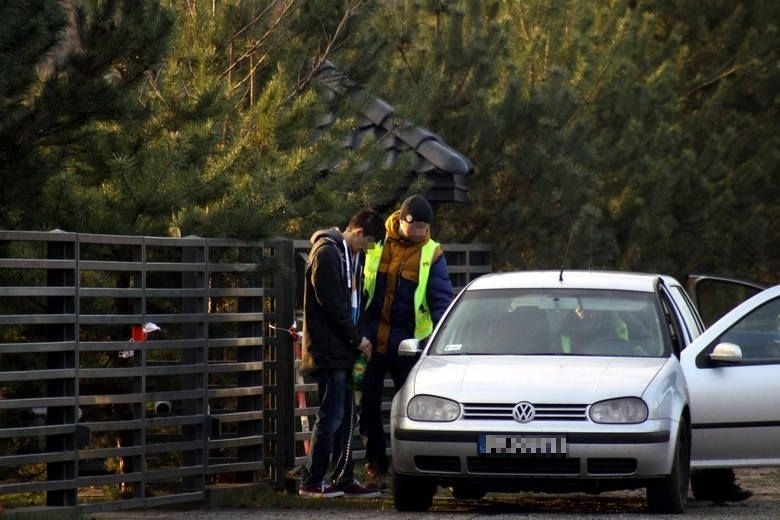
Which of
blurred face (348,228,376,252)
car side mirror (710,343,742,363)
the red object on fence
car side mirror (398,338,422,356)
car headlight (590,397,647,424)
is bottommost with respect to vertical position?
car headlight (590,397,647,424)

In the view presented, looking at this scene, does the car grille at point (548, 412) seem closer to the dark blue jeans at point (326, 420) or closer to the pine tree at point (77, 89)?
the dark blue jeans at point (326, 420)

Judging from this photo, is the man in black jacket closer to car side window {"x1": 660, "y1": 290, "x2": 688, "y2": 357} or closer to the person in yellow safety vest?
the person in yellow safety vest

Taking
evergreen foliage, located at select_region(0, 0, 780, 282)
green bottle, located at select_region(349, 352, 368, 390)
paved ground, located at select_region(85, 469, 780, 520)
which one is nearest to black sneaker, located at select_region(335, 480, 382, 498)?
paved ground, located at select_region(85, 469, 780, 520)

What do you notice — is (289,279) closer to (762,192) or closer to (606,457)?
(606,457)

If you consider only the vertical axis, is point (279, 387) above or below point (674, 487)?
above

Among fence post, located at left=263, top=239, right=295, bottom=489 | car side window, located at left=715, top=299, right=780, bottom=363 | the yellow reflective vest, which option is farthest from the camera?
fence post, located at left=263, top=239, right=295, bottom=489

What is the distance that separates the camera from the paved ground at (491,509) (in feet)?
36.1

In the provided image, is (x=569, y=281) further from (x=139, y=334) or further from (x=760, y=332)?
(x=139, y=334)

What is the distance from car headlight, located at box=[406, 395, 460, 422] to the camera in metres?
10.8

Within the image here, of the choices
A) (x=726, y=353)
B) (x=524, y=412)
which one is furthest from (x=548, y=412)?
(x=726, y=353)

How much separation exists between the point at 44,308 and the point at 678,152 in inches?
688

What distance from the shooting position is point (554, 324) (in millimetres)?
11914

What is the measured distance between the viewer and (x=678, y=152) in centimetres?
2788

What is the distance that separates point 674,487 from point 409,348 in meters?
1.91
